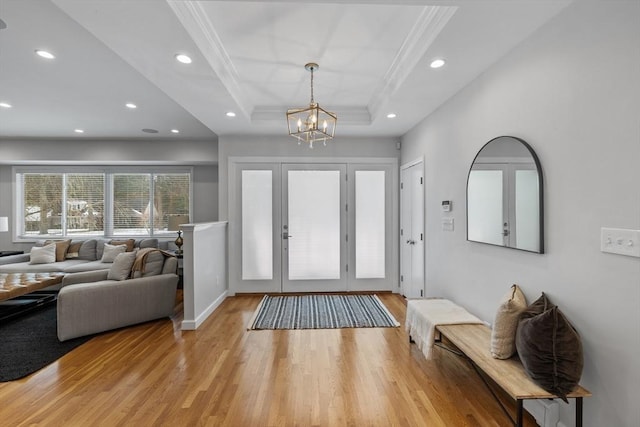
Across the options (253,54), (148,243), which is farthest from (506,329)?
(148,243)

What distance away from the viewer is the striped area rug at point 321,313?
3.43 meters

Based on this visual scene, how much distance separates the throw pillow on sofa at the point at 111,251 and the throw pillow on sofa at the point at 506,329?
5.73 m

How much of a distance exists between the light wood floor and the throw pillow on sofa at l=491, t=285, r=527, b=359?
0.46m

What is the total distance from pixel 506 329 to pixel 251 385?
187 centimetres

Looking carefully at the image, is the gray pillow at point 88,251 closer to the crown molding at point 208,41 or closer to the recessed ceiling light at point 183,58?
the crown molding at point 208,41

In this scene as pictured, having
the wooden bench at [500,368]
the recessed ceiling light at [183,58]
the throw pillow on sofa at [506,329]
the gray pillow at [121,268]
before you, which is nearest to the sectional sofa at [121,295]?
the gray pillow at [121,268]

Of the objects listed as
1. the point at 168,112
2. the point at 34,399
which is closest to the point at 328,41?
the point at 168,112

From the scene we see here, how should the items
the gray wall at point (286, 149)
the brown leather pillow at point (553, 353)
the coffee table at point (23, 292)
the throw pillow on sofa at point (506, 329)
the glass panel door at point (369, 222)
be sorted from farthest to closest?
the glass panel door at point (369, 222), the gray wall at point (286, 149), the coffee table at point (23, 292), the throw pillow on sofa at point (506, 329), the brown leather pillow at point (553, 353)

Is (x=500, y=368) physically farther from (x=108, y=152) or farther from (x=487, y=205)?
(x=108, y=152)

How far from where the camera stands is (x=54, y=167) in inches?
237

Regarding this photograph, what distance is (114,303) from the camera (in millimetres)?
3221

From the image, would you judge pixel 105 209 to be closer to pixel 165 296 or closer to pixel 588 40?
pixel 165 296

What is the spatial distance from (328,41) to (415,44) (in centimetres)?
72

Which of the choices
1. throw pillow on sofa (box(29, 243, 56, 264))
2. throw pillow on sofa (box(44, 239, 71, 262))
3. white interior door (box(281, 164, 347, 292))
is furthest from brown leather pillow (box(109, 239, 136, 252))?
white interior door (box(281, 164, 347, 292))
